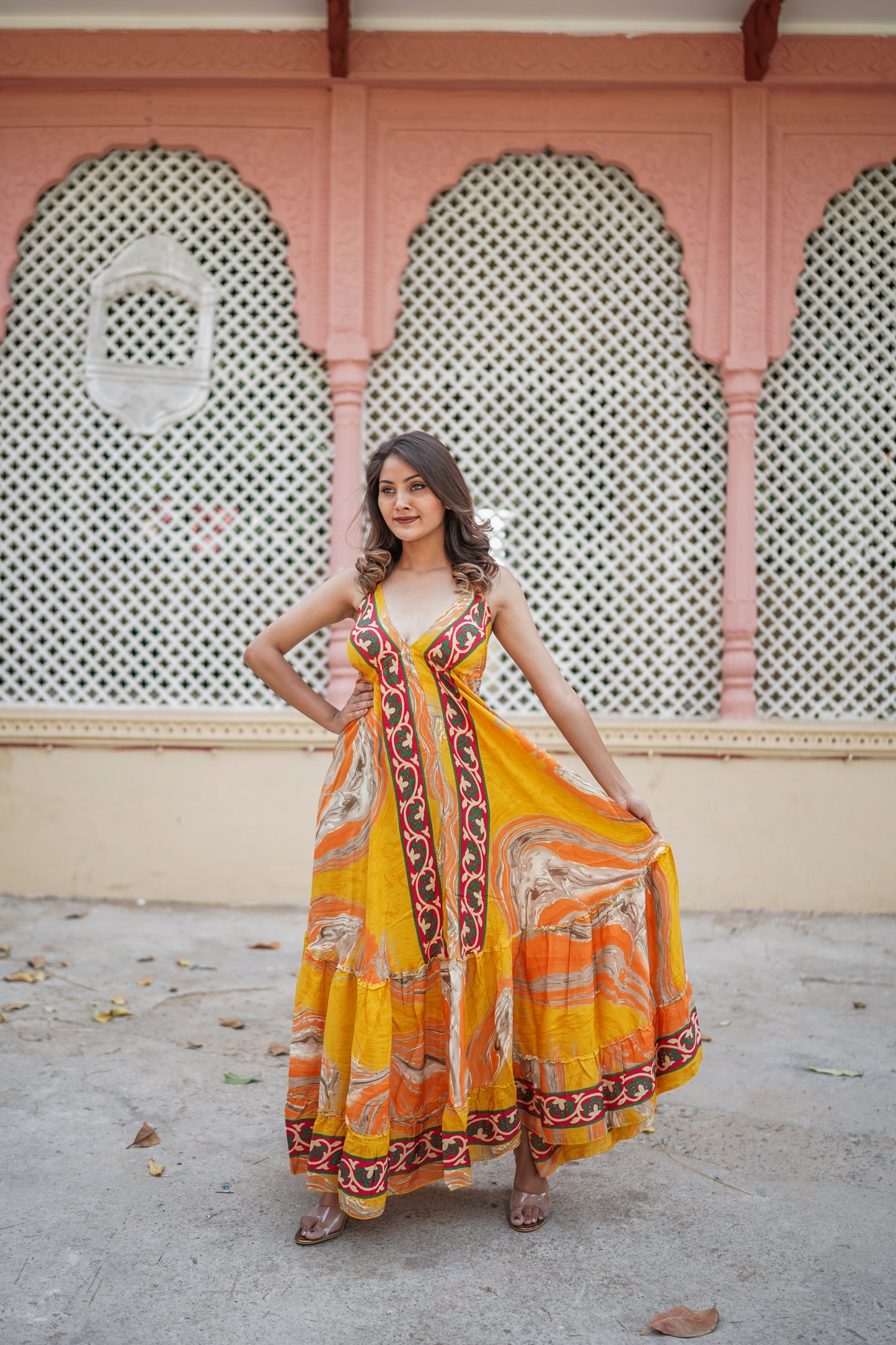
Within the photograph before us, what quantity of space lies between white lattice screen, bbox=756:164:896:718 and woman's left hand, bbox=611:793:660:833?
3247 mm

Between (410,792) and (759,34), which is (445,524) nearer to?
(410,792)

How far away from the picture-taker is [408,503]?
237cm

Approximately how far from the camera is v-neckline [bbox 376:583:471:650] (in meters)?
2.31

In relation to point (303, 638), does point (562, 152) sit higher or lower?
higher

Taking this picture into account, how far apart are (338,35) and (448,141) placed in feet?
2.34

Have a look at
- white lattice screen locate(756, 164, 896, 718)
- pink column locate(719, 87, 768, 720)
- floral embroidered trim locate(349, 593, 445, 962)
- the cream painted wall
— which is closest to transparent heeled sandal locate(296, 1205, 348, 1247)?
floral embroidered trim locate(349, 593, 445, 962)

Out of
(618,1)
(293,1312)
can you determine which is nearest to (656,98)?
(618,1)

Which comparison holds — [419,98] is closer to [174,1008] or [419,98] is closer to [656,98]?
[656,98]

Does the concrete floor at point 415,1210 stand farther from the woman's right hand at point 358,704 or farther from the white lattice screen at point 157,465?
the white lattice screen at point 157,465

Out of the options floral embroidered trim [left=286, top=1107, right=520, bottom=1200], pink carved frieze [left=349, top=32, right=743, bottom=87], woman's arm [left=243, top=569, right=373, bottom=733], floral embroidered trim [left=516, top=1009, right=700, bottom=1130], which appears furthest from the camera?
pink carved frieze [left=349, top=32, right=743, bottom=87]

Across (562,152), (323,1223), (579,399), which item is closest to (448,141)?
(562,152)

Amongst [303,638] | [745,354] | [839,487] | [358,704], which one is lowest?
[358,704]

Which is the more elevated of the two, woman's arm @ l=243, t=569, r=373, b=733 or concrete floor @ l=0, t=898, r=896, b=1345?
woman's arm @ l=243, t=569, r=373, b=733

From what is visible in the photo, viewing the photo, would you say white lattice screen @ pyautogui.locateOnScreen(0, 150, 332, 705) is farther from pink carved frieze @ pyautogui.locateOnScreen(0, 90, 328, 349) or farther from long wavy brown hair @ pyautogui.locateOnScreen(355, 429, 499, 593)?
long wavy brown hair @ pyautogui.locateOnScreen(355, 429, 499, 593)
